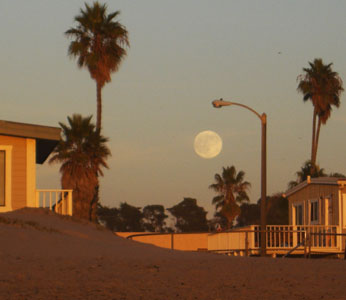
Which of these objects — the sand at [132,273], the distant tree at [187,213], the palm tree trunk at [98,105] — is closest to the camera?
the sand at [132,273]

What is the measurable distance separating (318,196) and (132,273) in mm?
23833

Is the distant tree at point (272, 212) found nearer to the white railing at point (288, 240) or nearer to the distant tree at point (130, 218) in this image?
the distant tree at point (130, 218)

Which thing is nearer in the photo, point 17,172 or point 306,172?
point 17,172

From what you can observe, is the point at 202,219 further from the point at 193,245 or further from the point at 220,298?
the point at 220,298

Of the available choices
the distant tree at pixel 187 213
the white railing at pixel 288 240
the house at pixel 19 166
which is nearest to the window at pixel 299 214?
the white railing at pixel 288 240

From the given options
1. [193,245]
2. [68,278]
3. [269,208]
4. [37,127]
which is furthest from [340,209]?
[269,208]

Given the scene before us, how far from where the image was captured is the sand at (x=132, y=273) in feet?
44.0

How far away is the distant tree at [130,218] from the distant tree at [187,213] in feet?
29.0

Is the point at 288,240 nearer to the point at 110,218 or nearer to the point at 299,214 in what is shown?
the point at 299,214

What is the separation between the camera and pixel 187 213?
130m

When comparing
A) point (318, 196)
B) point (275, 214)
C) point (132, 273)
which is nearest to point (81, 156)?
point (318, 196)

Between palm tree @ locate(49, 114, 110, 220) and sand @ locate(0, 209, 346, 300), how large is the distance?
2242 centimetres

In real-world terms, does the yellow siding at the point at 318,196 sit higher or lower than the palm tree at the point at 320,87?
lower

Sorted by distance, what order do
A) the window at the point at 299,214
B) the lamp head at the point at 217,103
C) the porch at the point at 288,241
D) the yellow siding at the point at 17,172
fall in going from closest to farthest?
the yellow siding at the point at 17,172 → the lamp head at the point at 217,103 → the porch at the point at 288,241 → the window at the point at 299,214
